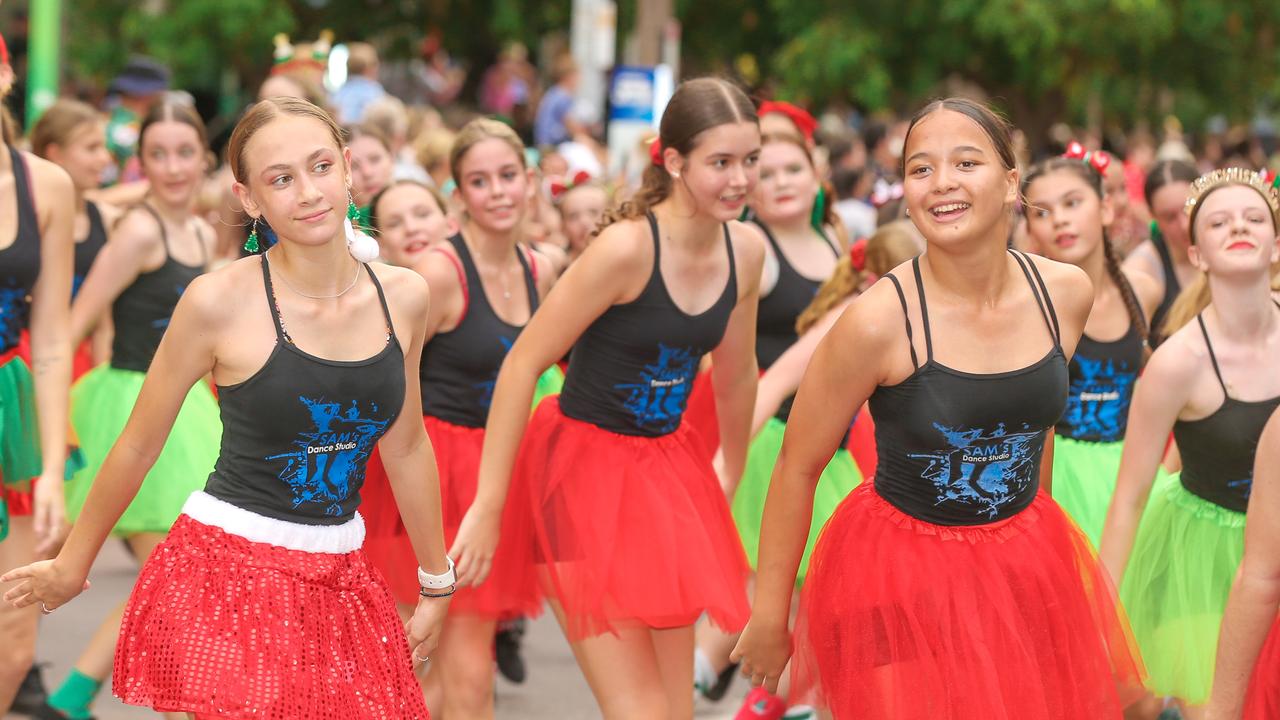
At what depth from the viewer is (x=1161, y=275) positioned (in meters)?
7.53

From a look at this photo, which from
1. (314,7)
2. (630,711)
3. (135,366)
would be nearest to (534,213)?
(135,366)

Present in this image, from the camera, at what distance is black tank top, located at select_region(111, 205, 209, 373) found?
21.8 ft

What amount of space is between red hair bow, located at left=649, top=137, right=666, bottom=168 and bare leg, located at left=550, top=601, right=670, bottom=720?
1435 millimetres

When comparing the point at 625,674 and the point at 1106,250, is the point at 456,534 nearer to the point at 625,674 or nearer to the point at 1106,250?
the point at 625,674

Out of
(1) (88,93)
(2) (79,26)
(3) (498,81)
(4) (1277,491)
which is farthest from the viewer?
(2) (79,26)

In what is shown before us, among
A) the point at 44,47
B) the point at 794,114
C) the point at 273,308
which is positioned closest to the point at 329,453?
the point at 273,308

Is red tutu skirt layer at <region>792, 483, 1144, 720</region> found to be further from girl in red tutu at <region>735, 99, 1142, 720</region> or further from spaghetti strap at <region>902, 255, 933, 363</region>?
spaghetti strap at <region>902, 255, 933, 363</region>

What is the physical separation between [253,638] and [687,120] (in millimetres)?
2118

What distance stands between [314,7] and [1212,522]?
20845mm

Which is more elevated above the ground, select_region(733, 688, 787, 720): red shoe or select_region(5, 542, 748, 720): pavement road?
select_region(733, 688, 787, 720): red shoe

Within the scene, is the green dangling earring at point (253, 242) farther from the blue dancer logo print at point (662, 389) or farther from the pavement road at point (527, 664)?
the pavement road at point (527, 664)

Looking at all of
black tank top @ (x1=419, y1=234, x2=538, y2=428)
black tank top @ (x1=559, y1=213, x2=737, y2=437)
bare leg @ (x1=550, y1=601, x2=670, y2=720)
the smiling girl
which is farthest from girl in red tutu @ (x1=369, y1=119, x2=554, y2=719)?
the smiling girl

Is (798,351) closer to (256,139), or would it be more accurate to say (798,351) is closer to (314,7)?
(256,139)

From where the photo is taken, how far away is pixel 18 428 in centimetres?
527
